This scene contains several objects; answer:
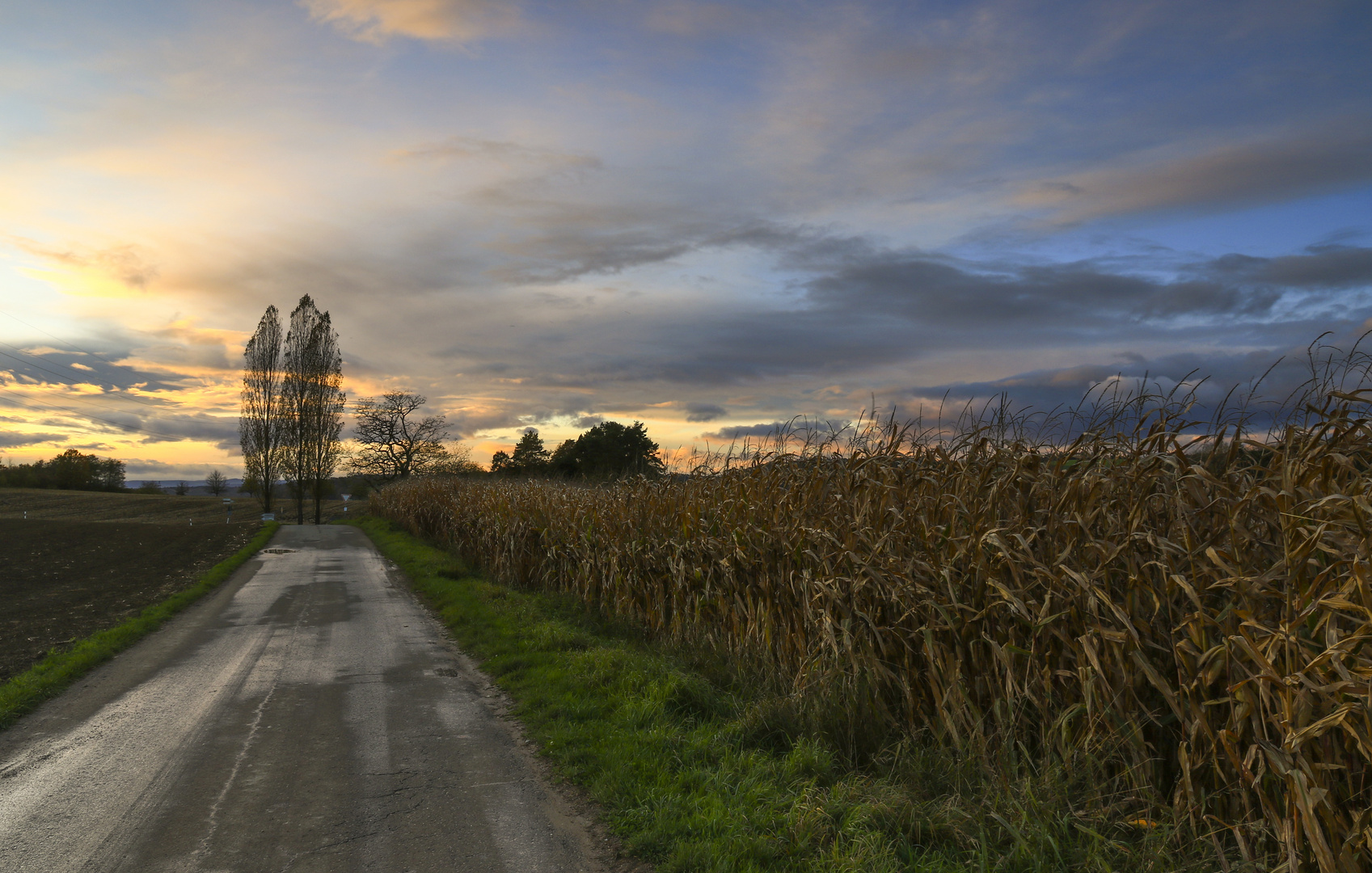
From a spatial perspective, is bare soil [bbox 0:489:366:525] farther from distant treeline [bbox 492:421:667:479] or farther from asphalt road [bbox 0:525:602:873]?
asphalt road [bbox 0:525:602:873]

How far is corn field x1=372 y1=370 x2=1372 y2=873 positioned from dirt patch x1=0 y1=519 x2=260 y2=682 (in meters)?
8.32

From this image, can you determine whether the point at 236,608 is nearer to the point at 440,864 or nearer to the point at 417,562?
the point at 417,562

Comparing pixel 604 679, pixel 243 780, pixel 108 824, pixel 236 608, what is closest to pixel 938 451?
pixel 604 679

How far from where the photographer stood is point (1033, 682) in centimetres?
407

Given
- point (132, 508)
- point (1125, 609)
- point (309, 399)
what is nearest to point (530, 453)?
point (309, 399)

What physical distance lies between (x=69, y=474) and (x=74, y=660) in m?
72.7

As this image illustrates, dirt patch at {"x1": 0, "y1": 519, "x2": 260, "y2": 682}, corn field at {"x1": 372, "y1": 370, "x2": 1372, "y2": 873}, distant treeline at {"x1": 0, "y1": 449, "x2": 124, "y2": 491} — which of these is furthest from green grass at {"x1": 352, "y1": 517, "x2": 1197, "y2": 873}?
distant treeline at {"x1": 0, "y1": 449, "x2": 124, "y2": 491}

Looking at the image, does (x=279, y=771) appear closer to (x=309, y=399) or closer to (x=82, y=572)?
(x=82, y=572)

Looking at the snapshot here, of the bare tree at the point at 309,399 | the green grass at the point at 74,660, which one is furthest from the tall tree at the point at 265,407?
the green grass at the point at 74,660

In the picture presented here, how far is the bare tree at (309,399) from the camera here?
133 ft

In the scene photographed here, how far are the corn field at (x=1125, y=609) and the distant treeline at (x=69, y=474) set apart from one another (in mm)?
75927

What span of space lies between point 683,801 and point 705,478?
16.5 feet

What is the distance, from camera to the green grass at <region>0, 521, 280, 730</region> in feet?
21.3

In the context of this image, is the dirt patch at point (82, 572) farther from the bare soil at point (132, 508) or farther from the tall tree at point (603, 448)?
the bare soil at point (132, 508)
